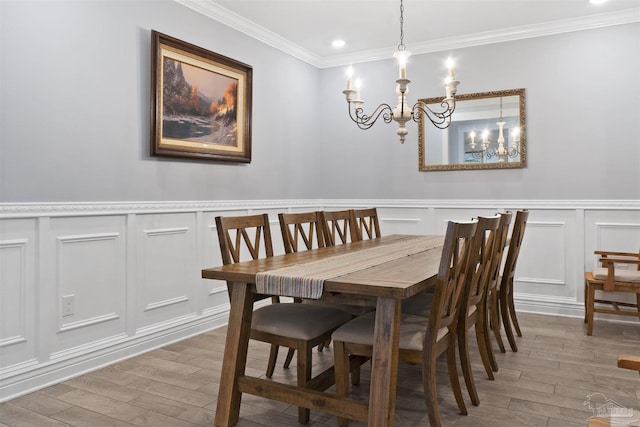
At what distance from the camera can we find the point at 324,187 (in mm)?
5348

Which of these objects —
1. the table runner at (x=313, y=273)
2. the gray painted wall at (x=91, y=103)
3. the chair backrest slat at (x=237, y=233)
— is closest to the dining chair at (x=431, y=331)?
the table runner at (x=313, y=273)

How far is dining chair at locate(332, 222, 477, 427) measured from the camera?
1.92 meters

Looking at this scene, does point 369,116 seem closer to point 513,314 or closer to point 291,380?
point 513,314

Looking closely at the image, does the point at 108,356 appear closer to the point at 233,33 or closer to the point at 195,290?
the point at 195,290

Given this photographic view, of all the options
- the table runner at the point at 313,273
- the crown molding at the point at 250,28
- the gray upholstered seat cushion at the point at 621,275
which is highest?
the crown molding at the point at 250,28

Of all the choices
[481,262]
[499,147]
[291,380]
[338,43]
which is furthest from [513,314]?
[338,43]

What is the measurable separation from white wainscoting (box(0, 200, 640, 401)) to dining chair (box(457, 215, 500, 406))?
73.4 inches

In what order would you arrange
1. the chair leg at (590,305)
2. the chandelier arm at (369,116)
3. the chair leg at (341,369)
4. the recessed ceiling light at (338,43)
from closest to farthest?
the chair leg at (341,369) < the chandelier arm at (369,116) < the chair leg at (590,305) < the recessed ceiling light at (338,43)

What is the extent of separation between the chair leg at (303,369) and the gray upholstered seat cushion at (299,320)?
0.05 meters

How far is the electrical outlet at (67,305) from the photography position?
9.07ft

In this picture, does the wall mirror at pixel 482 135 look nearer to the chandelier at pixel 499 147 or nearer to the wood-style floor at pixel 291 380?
the chandelier at pixel 499 147

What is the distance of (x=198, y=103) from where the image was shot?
12.0 ft

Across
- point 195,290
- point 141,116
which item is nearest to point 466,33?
point 141,116

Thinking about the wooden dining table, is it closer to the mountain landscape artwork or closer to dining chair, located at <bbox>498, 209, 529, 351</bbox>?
dining chair, located at <bbox>498, 209, 529, 351</bbox>
